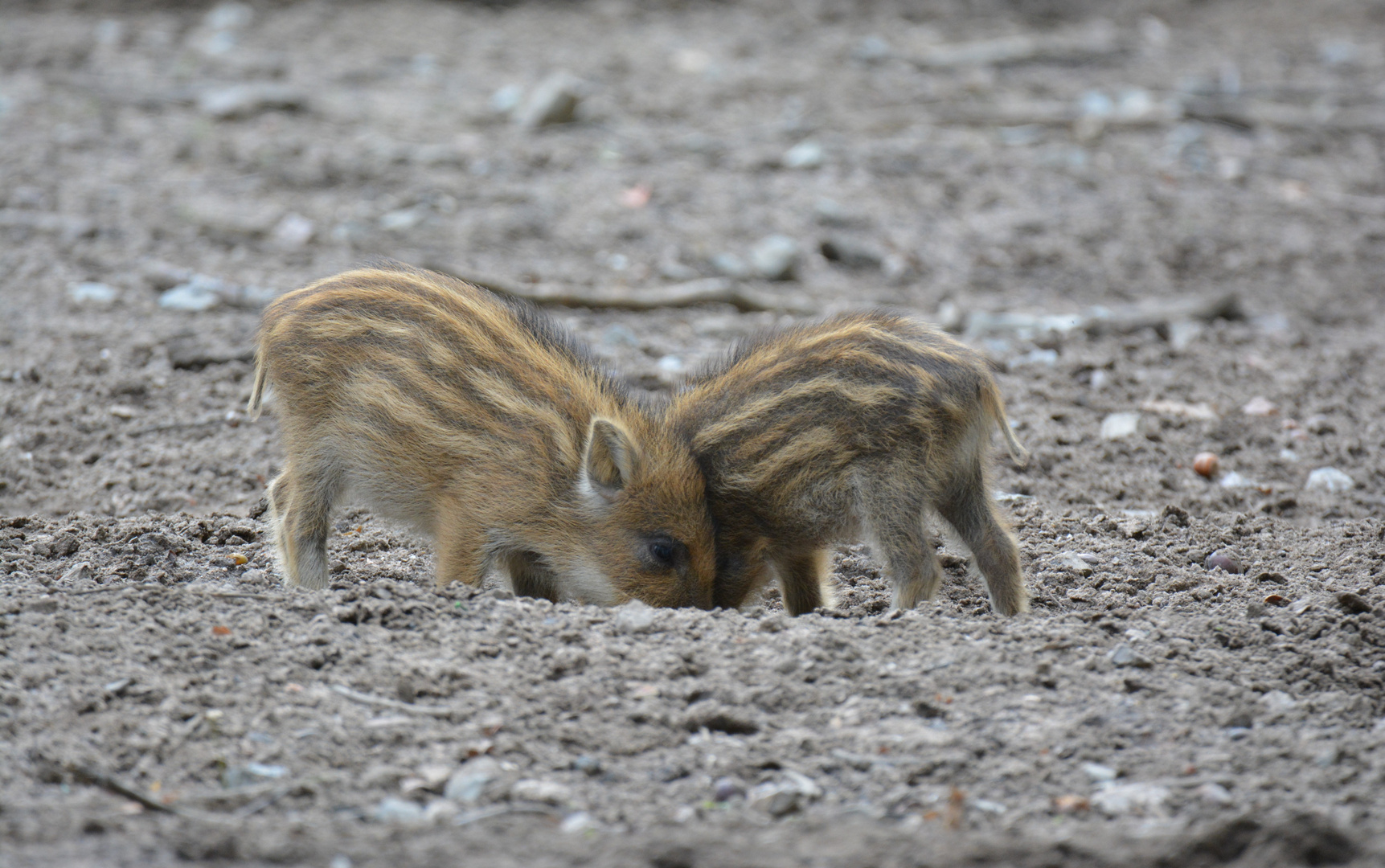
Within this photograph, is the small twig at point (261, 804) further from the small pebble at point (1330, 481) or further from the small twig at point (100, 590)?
the small pebble at point (1330, 481)

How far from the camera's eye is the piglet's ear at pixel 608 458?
14.0 ft

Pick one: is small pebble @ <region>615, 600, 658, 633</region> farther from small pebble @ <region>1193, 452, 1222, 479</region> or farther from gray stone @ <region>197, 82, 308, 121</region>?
gray stone @ <region>197, 82, 308, 121</region>

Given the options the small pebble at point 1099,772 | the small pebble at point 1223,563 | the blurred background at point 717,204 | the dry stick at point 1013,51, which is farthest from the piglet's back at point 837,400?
the dry stick at point 1013,51

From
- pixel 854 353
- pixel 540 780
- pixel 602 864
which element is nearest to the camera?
pixel 602 864

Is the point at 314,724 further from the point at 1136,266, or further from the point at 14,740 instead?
the point at 1136,266

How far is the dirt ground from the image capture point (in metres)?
2.78

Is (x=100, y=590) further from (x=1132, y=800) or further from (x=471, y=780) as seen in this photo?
(x=1132, y=800)

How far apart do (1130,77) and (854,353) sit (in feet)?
26.0

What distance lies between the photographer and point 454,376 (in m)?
4.41

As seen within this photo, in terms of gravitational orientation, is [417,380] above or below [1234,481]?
above

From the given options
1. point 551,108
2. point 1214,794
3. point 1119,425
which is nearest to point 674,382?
point 1119,425

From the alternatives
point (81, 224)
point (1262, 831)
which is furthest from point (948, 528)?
point (81, 224)

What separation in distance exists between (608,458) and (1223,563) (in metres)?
2.10

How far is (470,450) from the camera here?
4.42 meters
